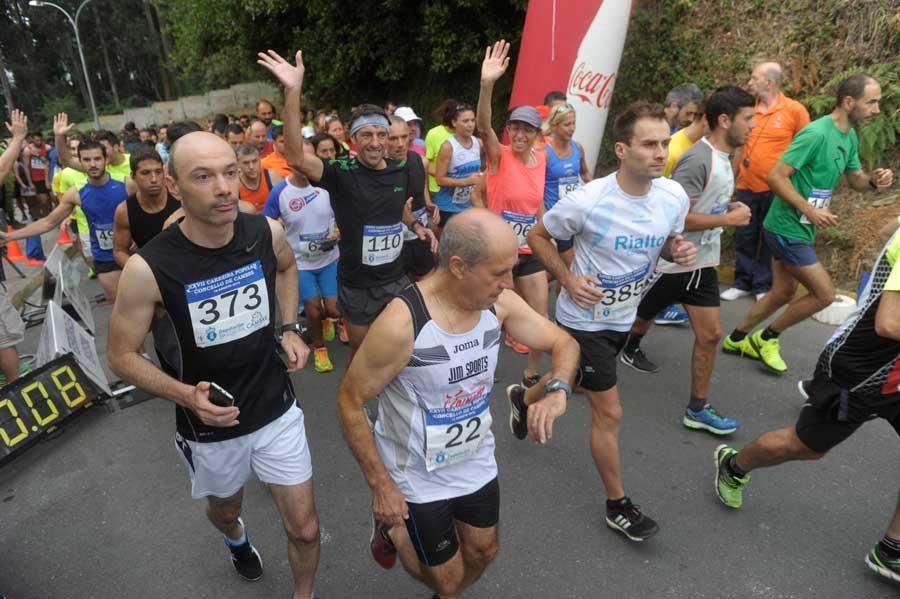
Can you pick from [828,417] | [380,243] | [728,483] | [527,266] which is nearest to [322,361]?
[380,243]

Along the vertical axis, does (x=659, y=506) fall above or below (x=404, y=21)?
below

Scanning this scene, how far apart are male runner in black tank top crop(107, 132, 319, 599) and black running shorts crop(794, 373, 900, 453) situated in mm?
2232

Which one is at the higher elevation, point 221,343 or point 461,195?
point 221,343

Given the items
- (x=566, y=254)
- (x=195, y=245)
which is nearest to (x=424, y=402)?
(x=195, y=245)

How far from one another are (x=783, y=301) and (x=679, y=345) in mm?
931

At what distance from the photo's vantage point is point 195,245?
7.47 feet

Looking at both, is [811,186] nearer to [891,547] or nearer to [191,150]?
[891,547]

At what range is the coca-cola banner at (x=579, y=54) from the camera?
7.07 meters

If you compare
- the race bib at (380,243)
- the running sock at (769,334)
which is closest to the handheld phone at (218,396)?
the race bib at (380,243)

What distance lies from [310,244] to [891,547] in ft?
13.7

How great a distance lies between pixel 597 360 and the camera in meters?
2.96

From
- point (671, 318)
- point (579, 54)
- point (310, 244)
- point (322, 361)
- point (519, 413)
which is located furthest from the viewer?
point (579, 54)

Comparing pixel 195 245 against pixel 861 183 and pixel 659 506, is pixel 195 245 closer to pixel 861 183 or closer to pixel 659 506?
pixel 659 506

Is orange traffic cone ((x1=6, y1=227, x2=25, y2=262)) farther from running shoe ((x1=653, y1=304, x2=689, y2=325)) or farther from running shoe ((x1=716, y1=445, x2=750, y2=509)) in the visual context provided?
running shoe ((x1=716, y1=445, x2=750, y2=509))
